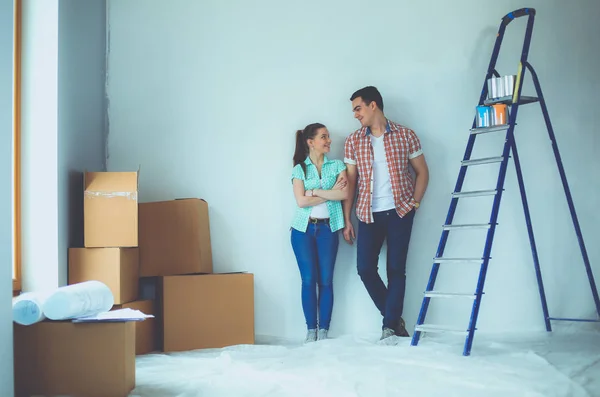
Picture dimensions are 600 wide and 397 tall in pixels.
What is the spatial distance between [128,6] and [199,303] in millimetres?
2217

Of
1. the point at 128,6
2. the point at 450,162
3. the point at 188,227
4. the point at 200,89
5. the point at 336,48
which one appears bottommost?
the point at 188,227

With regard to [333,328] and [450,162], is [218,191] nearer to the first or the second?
[333,328]

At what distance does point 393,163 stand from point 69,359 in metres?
2.34

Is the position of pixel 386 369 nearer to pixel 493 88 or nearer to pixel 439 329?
pixel 439 329

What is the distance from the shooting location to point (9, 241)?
2574mm

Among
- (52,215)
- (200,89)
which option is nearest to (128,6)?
(200,89)

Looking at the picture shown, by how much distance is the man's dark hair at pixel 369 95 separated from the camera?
14.0 ft

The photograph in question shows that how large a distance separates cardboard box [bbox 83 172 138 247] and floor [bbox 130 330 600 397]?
0.71 metres

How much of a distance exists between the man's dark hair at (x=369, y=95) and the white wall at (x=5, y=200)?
7.47ft

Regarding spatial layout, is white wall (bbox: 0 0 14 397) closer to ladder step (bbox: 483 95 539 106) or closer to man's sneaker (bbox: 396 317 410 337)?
man's sneaker (bbox: 396 317 410 337)

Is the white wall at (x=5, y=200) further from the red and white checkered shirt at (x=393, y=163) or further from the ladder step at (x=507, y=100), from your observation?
the ladder step at (x=507, y=100)

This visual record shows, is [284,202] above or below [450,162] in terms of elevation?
below

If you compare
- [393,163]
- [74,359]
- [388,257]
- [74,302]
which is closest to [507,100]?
[393,163]

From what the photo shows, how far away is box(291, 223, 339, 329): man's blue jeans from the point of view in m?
4.33
